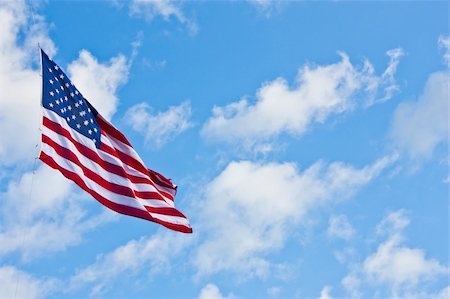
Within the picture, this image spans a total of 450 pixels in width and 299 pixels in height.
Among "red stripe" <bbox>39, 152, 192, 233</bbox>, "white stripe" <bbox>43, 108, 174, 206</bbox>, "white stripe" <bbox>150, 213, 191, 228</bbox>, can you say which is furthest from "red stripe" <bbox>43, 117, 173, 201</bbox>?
"red stripe" <bbox>39, 152, 192, 233</bbox>

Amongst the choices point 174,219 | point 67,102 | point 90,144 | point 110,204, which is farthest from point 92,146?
point 174,219

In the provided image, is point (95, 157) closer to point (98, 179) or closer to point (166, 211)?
point (98, 179)

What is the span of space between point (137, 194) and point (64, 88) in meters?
5.24

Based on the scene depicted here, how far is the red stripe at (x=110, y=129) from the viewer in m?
36.7

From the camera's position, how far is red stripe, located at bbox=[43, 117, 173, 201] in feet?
109

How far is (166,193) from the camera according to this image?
38.4 metres

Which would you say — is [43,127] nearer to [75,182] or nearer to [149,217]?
[75,182]

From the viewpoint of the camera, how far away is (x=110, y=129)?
121ft

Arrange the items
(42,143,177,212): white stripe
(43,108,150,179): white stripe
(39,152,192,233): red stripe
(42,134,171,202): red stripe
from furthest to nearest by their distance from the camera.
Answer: (43,108,150,179): white stripe → (42,134,171,202): red stripe → (42,143,177,212): white stripe → (39,152,192,233): red stripe

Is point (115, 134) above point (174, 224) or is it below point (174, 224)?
above

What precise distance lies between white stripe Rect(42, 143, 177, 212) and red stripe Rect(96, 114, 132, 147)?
2.75 metres

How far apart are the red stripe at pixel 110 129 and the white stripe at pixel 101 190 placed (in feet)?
9.03

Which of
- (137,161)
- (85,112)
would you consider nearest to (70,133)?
(85,112)

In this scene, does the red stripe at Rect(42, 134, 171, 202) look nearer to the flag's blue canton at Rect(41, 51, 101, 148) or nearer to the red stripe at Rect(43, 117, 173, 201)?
the red stripe at Rect(43, 117, 173, 201)
